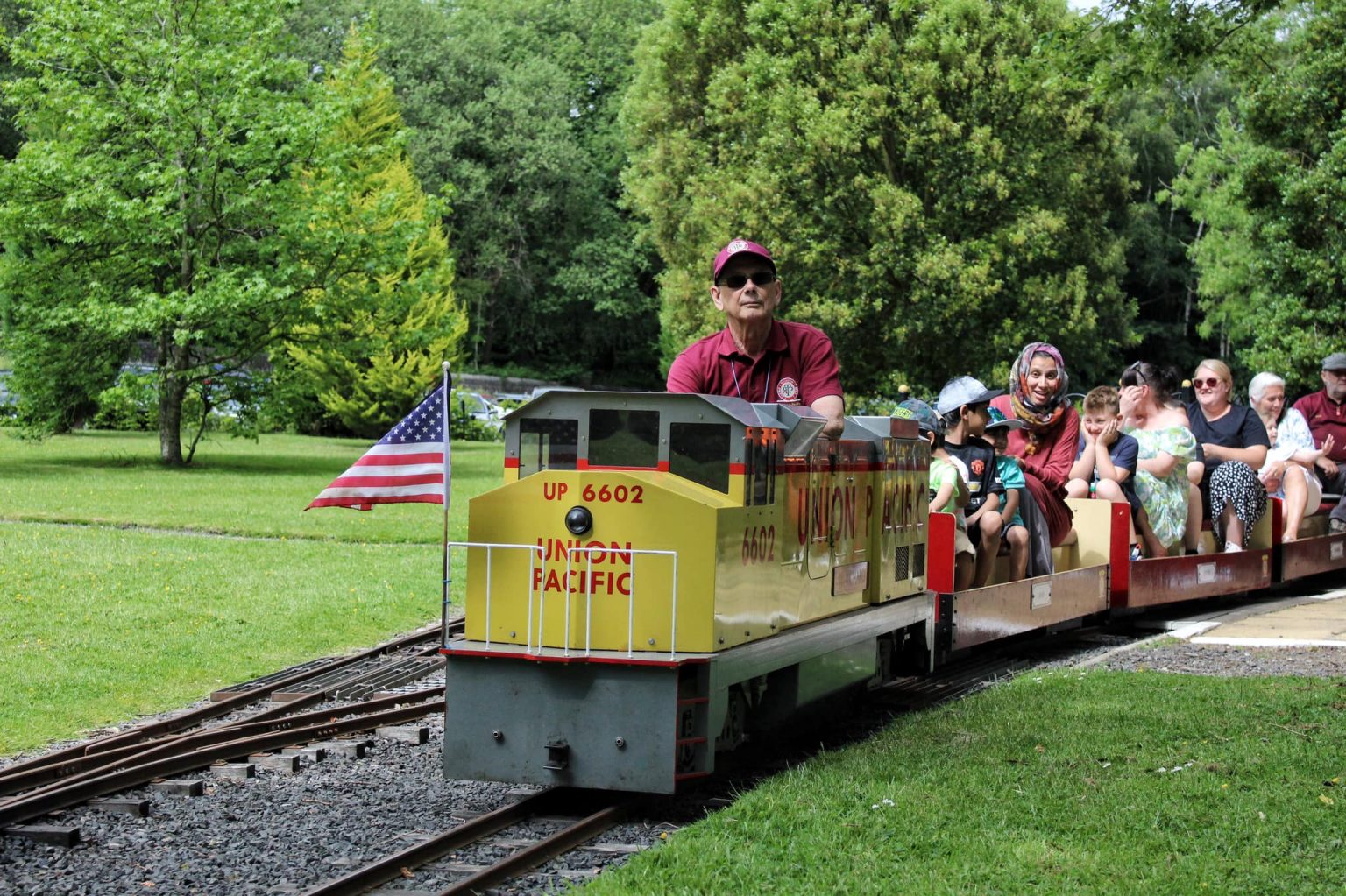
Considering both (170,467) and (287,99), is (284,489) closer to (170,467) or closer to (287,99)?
(170,467)

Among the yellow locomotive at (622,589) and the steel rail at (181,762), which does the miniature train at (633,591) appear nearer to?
the yellow locomotive at (622,589)

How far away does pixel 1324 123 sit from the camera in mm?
30531

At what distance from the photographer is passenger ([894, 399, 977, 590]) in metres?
10.7

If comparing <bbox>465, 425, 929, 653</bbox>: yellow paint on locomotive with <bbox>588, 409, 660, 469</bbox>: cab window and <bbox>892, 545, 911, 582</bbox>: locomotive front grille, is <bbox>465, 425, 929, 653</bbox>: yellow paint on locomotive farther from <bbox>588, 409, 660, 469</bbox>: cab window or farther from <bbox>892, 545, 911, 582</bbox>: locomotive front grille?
<bbox>892, 545, 911, 582</bbox>: locomotive front grille

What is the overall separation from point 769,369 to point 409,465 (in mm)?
2061

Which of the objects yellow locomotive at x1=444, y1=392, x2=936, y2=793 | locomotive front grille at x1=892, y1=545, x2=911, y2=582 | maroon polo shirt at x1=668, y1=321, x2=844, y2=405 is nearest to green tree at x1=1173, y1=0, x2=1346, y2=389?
locomotive front grille at x1=892, y1=545, x2=911, y2=582

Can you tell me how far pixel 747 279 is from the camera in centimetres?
822

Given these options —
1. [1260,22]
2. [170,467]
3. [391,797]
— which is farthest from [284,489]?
[391,797]

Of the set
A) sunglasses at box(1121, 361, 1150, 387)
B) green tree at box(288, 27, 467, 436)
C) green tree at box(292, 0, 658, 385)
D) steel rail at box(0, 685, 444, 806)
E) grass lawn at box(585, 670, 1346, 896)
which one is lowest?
steel rail at box(0, 685, 444, 806)

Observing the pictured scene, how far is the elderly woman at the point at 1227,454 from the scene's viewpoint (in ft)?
49.1

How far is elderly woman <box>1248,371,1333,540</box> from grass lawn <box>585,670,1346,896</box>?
715 cm

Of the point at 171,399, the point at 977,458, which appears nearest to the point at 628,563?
the point at 977,458

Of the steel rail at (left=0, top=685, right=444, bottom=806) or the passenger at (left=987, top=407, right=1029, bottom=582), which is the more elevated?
the passenger at (left=987, top=407, right=1029, bottom=582)

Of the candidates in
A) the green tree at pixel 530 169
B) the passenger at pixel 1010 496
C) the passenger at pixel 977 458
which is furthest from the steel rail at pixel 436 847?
the green tree at pixel 530 169
